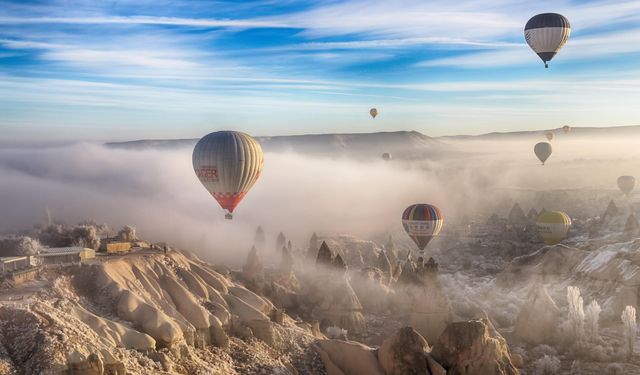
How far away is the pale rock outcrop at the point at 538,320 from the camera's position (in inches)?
2790

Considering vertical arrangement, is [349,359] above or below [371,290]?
above

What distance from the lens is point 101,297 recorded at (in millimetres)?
48625

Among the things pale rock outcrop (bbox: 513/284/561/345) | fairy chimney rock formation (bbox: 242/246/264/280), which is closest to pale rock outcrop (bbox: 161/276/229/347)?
fairy chimney rock formation (bbox: 242/246/264/280)

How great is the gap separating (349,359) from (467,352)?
8.18 meters

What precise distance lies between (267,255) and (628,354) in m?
59.6

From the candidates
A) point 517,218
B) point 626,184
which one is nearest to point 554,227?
point 517,218

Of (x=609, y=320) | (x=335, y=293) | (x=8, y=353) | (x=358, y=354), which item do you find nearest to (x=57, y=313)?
(x=8, y=353)

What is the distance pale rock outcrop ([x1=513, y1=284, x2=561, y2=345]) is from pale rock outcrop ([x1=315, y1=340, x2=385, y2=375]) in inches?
999

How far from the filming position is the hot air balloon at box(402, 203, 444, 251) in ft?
283

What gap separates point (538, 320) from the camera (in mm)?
71250

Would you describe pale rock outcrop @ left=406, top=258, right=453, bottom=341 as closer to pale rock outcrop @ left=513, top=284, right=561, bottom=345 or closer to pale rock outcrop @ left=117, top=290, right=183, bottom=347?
pale rock outcrop @ left=513, top=284, right=561, bottom=345

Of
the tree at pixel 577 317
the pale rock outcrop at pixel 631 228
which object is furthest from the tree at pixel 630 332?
the pale rock outcrop at pixel 631 228

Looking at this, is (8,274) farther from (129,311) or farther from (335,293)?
(335,293)

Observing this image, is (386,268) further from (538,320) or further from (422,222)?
(538,320)
